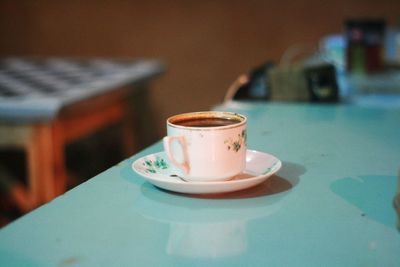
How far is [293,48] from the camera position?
3127mm

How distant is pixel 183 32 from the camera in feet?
10.7

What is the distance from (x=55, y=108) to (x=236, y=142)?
1.12 metres

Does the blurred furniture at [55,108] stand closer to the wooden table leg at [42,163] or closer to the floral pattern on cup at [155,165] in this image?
the wooden table leg at [42,163]

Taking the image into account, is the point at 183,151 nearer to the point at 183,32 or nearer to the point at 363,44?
the point at 363,44

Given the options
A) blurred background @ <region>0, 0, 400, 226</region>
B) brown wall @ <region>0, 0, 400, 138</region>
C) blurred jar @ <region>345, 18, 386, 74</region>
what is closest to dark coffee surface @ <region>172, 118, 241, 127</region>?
blurred jar @ <region>345, 18, 386, 74</region>

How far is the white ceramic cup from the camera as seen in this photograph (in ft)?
2.10

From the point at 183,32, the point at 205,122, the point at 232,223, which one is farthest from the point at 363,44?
the point at 232,223

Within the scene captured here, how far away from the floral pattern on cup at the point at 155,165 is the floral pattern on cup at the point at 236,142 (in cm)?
11

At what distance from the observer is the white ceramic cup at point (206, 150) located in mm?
640

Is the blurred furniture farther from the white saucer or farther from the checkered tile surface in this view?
the white saucer

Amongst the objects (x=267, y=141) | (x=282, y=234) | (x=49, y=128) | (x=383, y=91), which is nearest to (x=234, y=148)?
(x=282, y=234)

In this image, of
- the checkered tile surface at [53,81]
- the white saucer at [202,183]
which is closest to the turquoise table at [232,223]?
the white saucer at [202,183]

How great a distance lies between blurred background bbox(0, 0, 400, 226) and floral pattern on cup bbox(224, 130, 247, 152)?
7.52 ft

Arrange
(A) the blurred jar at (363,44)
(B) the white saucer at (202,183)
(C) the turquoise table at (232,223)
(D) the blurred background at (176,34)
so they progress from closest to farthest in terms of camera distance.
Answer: (C) the turquoise table at (232,223) → (B) the white saucer at (202,183) → (A) the blurred jar at (363,44) → (D) the blurred background at (176,34)
